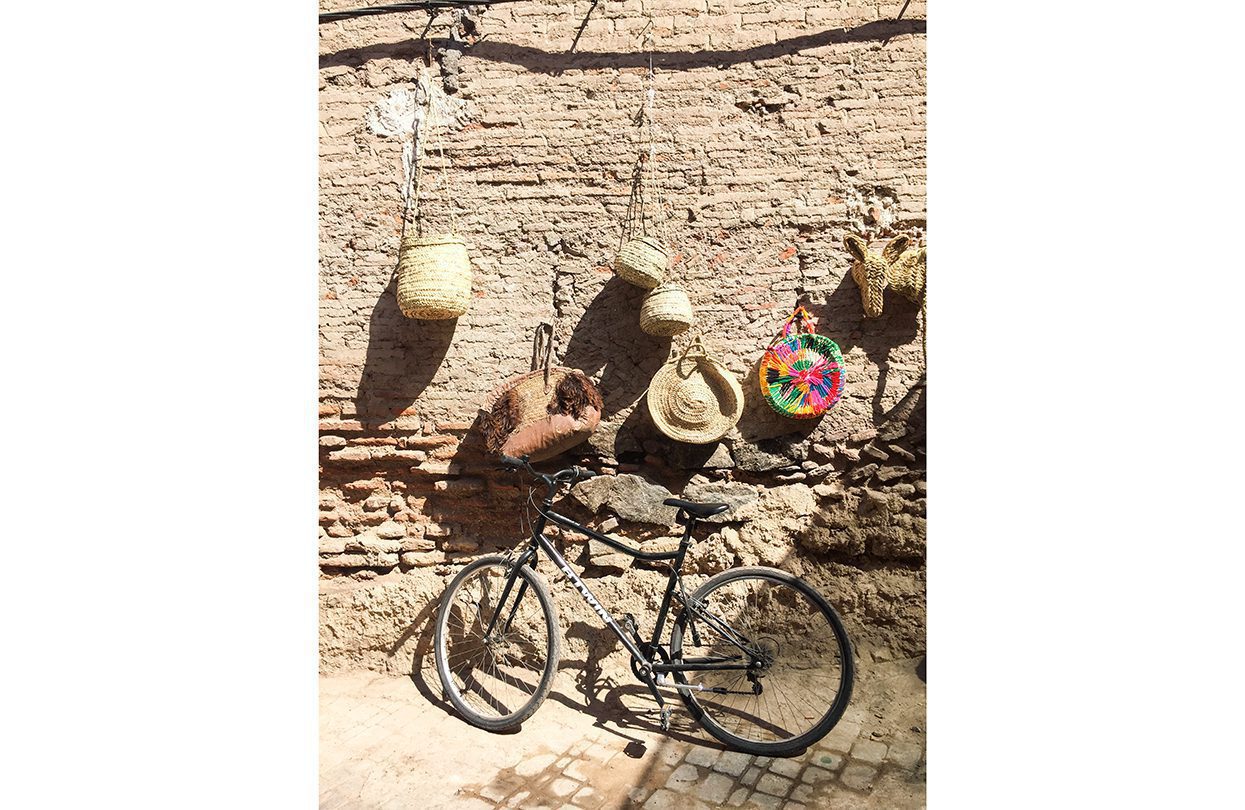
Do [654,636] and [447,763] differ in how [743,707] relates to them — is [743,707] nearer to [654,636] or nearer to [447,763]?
[654,636]

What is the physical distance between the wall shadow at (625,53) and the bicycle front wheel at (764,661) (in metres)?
2.53

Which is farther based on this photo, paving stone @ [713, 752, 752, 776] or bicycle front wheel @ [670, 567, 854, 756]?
bicycle front wheel @ [670, 567, 854, 756]

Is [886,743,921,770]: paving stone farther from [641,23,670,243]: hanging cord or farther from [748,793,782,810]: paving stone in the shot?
[641,23,670,243]: hanging cord

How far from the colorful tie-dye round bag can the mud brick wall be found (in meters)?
0.11

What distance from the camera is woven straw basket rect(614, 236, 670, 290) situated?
3105 mm

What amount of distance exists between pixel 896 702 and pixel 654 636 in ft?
3.79

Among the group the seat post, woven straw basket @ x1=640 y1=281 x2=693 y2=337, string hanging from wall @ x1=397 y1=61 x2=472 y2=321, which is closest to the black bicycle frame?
the seat post

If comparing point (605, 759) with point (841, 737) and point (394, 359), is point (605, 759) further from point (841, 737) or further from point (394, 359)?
point (394, 359)

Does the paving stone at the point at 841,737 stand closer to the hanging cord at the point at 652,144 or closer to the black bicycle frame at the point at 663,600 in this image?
the black bicycle frame at the point at 663,600

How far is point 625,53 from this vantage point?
11.0 feet

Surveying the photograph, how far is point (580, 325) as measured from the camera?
11.0ft

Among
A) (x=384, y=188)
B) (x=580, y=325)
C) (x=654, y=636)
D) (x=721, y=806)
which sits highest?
(x=384, y=188)

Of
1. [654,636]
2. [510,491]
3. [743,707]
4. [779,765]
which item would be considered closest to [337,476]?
[510,491]

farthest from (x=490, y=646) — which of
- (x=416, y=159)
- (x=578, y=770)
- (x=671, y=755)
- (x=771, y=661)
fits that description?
(x=416, y=159)
